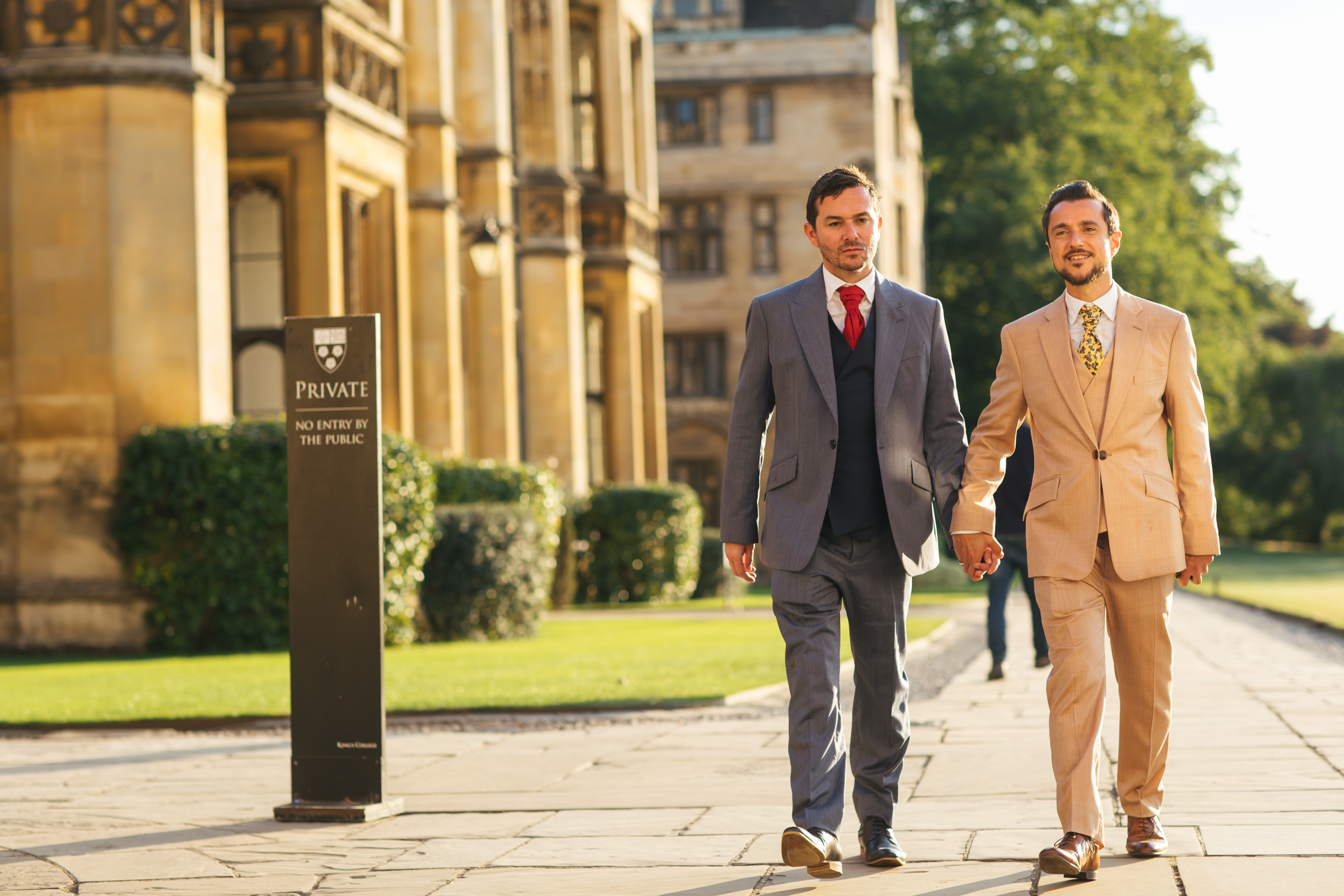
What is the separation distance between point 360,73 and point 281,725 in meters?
10.3

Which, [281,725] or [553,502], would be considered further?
[553,502]

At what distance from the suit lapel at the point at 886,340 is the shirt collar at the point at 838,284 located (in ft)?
0.06

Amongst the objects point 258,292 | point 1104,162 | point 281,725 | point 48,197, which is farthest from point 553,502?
point 1104,162

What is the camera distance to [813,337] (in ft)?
17.5

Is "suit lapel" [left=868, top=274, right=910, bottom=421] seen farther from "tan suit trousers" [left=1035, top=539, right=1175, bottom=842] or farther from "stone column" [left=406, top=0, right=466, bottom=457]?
"stone column" [left=406, top=0, right=466, bottom=457]

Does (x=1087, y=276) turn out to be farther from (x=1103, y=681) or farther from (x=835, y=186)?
(x=1103, y=681)

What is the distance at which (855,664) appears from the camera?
5.41 m

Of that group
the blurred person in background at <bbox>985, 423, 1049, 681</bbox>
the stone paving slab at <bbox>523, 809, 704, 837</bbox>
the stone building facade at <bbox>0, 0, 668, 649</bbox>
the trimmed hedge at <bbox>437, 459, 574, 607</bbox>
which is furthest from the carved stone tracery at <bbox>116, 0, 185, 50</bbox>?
the stone paving slab at <bbox>523, 809, 704, 837</bbox>

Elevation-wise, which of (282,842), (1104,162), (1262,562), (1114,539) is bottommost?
(1262,562)

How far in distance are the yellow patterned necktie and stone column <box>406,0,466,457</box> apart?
17230 mm

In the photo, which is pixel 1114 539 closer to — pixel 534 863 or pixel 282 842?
pixel 534 863

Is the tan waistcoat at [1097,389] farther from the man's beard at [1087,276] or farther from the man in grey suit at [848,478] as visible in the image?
the man in grey suit at [848,478]

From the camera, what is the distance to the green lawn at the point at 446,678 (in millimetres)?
10602

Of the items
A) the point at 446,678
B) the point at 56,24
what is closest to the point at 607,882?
the point at 446,678
